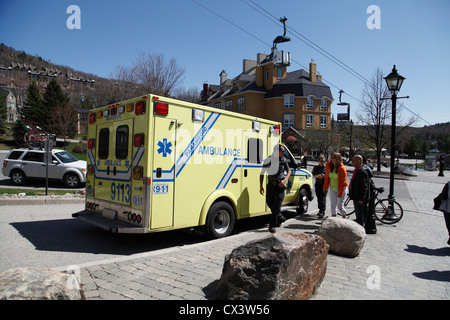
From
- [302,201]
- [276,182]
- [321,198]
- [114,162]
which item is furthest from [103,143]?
[321,198]

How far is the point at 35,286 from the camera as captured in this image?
2.64 m

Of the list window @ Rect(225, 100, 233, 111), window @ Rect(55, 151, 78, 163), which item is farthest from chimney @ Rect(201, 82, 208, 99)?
window @ Rect(55, 151, 78, 163)

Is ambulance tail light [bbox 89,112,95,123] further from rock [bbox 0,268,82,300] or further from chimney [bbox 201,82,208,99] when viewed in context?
chimney [bbox 201,82,208,99]

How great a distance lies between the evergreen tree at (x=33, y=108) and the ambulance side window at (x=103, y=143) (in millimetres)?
45077

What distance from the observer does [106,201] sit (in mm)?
5992

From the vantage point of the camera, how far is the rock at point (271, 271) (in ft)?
10.5

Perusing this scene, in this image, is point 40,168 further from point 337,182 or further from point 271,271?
point 271,271

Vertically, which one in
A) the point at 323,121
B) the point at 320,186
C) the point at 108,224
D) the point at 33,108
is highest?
the point at 33,108

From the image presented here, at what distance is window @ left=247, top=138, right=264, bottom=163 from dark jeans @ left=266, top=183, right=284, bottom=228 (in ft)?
2.31

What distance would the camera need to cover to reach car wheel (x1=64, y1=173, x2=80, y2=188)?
45.3 feet

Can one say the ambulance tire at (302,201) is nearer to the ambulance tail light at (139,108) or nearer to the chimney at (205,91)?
the ambulance tail light at (139,108)

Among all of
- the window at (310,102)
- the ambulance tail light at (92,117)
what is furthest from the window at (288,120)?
the ambulance tail light at (92,117)

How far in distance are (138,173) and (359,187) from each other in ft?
15.7
